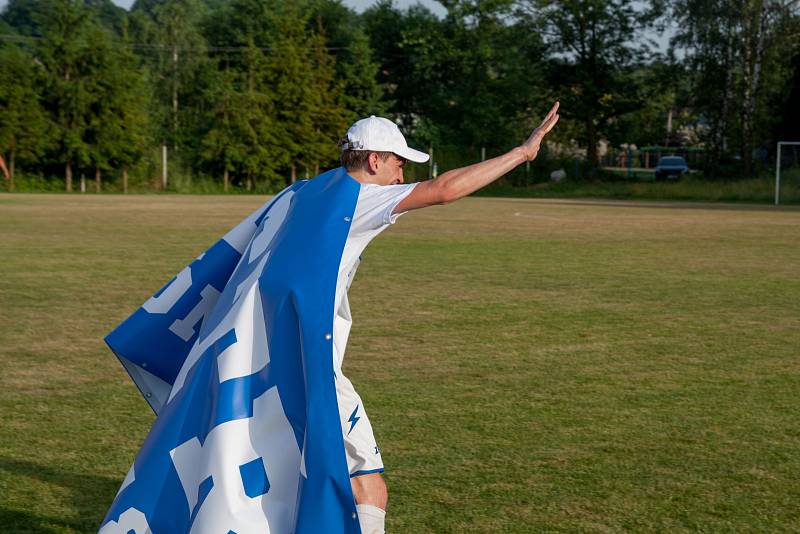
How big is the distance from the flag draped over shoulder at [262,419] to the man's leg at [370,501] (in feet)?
2.21

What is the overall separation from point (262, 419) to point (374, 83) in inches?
2625

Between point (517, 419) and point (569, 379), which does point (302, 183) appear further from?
point (569, 379)

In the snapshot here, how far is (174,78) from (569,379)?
66.0 m

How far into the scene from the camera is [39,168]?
5734cm

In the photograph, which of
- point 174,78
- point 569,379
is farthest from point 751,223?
point 174,78

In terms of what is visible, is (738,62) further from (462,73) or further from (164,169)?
(164,169)

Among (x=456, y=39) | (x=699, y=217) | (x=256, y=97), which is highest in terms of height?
(x=456, y=39)

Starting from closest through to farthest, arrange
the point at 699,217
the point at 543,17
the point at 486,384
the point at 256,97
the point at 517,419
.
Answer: the point at 517,419
the point at 486,384
the point at 699,217
the point at 256,97
the point at 543,17

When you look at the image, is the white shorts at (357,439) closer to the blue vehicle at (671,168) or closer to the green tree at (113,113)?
the green tree at (113,113)

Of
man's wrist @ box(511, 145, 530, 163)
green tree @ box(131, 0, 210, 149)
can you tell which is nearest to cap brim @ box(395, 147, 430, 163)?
man's wrist @ box(511, 145, 530, 163)

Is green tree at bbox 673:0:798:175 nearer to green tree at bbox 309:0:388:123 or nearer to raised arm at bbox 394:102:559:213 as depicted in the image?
green tree at bbox 309:0:388:123

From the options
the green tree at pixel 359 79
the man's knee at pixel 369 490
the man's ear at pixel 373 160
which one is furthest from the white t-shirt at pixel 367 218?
the green tree at pixel 359 79

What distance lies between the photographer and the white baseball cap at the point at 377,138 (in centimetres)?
420

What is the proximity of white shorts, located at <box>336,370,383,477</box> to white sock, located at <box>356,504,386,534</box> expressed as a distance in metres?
0.15
